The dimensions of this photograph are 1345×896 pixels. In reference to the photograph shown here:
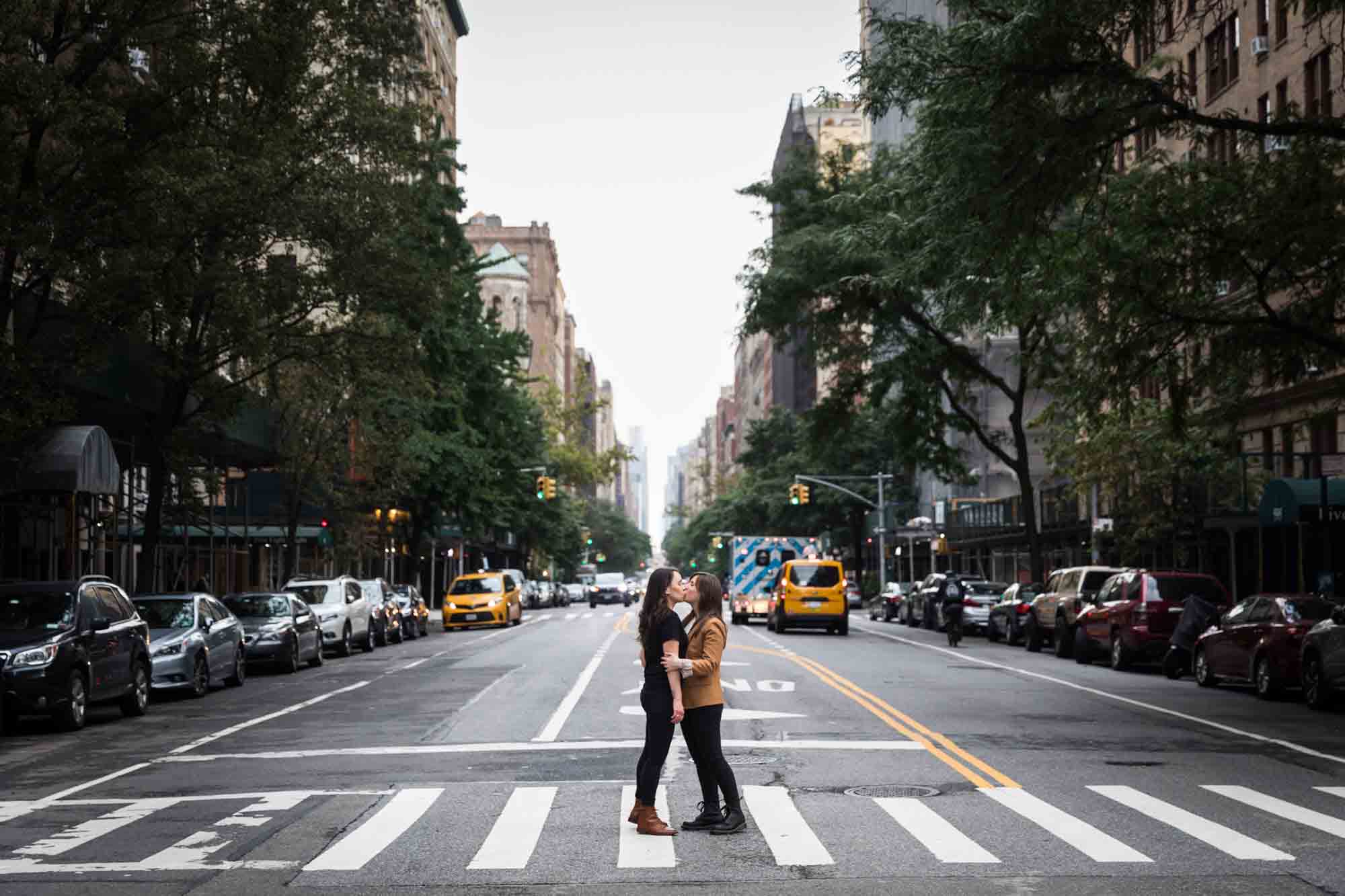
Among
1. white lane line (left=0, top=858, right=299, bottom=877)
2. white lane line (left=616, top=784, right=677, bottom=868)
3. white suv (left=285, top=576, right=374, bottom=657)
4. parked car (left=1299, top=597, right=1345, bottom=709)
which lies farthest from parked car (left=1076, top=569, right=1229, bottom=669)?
white lane line (left=0, top=858, right=299, bottom=877)

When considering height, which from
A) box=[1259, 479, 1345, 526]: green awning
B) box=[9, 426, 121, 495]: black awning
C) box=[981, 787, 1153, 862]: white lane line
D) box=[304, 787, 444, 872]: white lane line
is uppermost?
box=[9, 426, 121, 495]: black awning

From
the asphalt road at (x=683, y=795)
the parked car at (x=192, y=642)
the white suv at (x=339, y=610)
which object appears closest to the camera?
the asphalt road at (x=683, y=795)

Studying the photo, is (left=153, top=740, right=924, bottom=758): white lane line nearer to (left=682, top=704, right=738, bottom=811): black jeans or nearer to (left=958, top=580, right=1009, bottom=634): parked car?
(left=682, top=704, right=738, bottom=811): black jeans

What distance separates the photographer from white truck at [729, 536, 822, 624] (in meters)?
53.9

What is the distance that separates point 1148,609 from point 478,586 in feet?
107

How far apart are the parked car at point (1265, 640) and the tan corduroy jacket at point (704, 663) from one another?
14212 mm

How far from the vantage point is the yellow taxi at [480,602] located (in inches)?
2247

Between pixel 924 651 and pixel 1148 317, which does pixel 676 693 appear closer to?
pixel 1148 317

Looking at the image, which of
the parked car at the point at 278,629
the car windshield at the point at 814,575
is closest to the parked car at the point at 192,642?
the parked car at the point at 278,629

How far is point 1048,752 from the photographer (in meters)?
15.8

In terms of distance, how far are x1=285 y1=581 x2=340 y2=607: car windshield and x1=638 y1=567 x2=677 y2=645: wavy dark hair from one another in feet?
95.0

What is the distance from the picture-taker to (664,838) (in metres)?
10.6

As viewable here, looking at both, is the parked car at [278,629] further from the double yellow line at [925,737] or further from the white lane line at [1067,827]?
the white lane line at [1067,827]

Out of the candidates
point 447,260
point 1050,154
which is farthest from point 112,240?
point 447,260
